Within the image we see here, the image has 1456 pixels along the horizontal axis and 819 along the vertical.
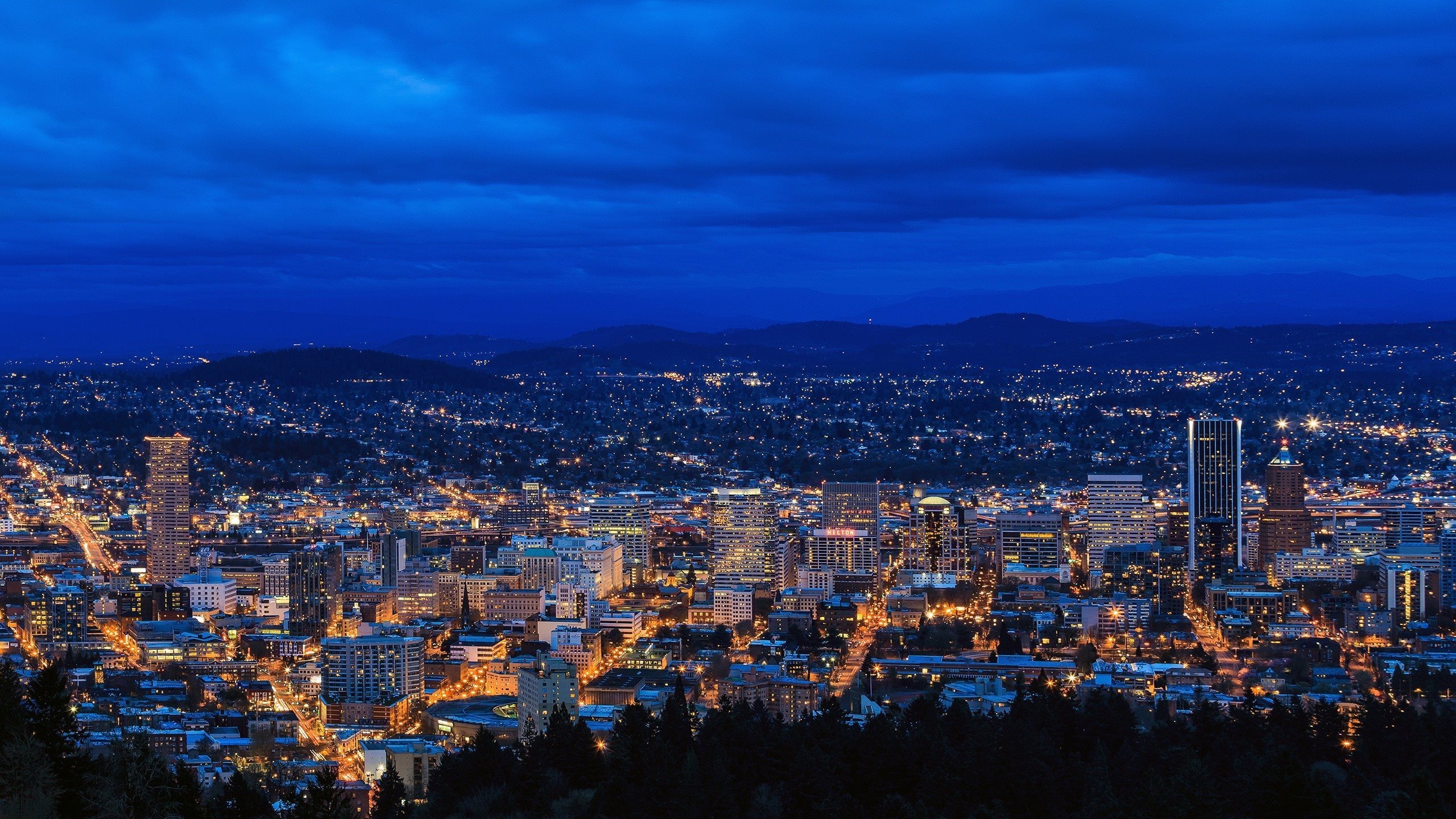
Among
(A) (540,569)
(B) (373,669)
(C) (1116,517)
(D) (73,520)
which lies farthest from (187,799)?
(D) (73,520)

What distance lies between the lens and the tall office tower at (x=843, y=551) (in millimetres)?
39438

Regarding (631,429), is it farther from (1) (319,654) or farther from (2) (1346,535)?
(1) (319,654)

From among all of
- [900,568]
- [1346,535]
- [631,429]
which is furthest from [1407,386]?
[900,568]

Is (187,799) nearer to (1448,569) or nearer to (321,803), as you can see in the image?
(321,803)

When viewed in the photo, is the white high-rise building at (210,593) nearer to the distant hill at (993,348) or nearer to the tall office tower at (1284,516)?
the tall office tower at (1284,516)

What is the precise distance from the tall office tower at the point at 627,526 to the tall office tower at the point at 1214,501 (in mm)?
11136

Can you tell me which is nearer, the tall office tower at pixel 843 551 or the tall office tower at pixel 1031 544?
the tall office tower at pixel 843 551

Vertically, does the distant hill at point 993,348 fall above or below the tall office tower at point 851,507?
above

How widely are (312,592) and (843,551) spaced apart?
1109 centimetres

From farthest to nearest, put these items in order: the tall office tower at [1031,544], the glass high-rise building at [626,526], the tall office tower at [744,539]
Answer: the glass high-rise building at [626,526] → the tall office tower at [1031,544] → the tall office tower at [744,539]

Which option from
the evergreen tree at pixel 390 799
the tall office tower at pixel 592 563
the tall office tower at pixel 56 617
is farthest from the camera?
the tall office tower at pixel 592 563

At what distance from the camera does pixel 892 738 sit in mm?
16938

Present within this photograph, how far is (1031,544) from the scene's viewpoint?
4062 cm

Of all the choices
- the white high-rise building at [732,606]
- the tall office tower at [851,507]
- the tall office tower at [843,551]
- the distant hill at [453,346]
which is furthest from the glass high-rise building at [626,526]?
the distant hill at [453,346]
